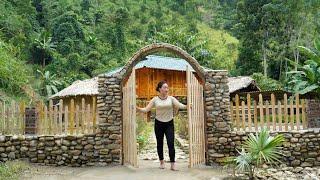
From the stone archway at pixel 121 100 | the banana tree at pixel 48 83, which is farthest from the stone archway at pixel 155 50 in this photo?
the banana tree at pixel 48 83

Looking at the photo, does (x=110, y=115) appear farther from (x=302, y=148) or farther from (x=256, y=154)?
(x=302, y=148)

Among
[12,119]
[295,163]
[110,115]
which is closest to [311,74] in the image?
[295,163]

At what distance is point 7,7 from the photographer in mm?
41312

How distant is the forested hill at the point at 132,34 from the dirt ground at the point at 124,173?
43.6ft

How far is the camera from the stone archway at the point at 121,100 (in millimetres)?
9398

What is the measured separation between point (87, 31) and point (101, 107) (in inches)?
1480

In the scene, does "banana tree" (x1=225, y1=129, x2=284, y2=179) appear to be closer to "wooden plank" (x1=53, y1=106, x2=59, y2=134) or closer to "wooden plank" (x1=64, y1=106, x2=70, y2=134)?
"wooden plank" (x1=64, y1=106, x2=70, y2=134)

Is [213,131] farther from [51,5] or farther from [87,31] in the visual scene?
[51,5]

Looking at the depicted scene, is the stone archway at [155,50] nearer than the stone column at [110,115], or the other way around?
the stone column at [110,115]

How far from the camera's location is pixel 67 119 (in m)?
9.53

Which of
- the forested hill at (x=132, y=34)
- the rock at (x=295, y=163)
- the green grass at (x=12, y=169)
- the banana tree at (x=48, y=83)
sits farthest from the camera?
the banana tree at (x=48, y=83)

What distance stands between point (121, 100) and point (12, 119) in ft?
8.46

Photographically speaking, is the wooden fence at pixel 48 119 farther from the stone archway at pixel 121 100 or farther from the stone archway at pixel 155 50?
the stone archway at pixel 155 50

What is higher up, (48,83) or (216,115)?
(48,83)
